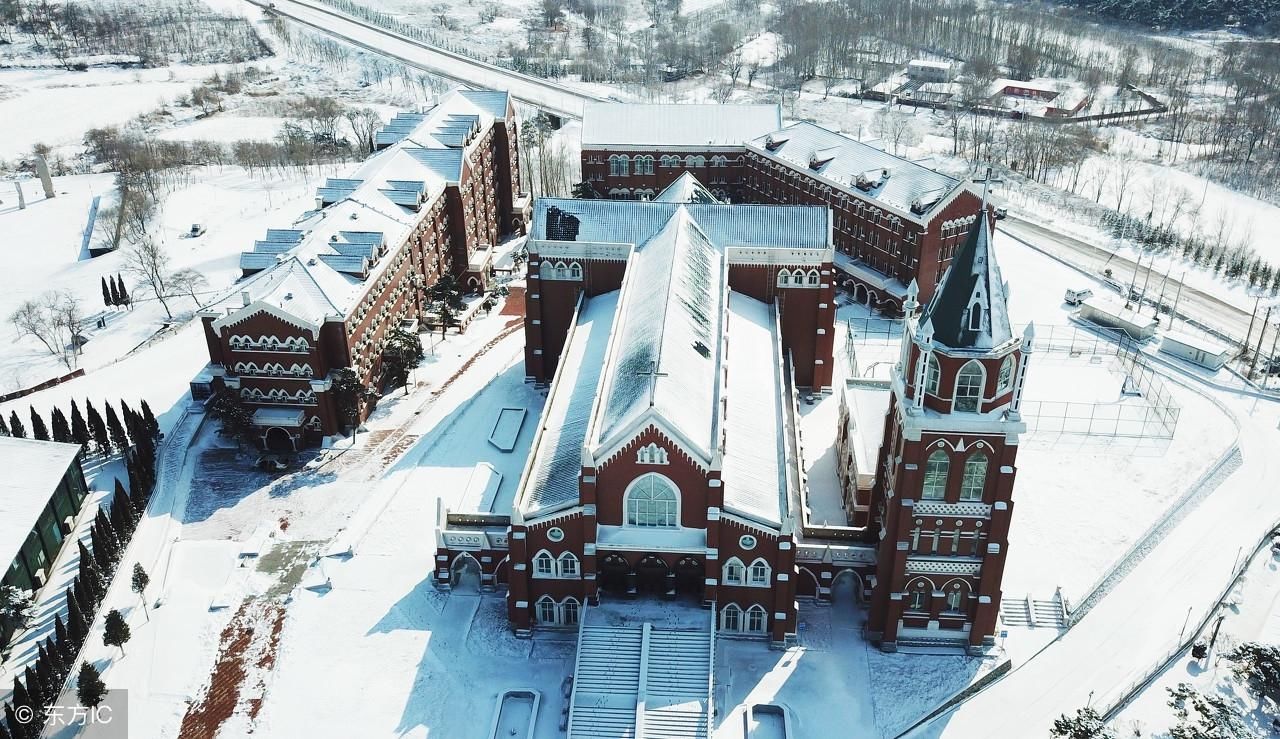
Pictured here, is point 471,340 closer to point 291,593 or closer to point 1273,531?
point 291,593

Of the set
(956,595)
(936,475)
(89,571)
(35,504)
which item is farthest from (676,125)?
(89,571)

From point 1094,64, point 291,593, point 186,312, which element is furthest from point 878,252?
point 1094,64

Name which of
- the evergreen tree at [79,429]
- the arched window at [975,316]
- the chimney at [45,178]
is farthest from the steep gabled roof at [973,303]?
the chimney at [45,178]

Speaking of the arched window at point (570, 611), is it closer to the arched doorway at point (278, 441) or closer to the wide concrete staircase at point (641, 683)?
the wide concrete staircase at point (641, 683)

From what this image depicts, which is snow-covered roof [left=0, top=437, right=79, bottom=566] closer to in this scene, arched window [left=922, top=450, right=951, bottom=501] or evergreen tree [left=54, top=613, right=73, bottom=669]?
evergreen tree [left=54, top=613, right=73, bottom=669]

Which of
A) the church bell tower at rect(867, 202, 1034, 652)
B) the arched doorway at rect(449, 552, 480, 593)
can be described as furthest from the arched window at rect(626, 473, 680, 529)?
the church bell tower at rect(867, 202, 1034, 652)
